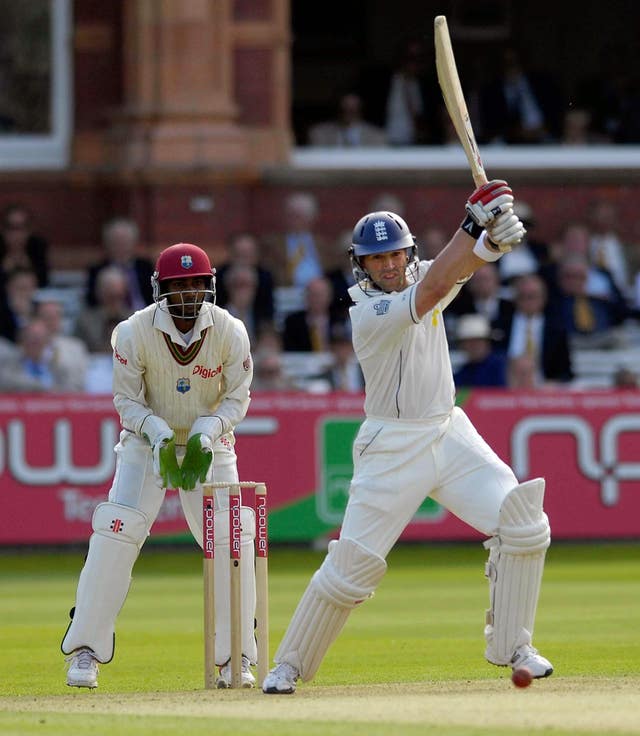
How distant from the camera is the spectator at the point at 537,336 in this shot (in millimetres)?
15516

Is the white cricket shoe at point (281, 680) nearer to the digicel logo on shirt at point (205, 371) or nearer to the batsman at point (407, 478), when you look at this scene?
the batsman at point (407, 478)

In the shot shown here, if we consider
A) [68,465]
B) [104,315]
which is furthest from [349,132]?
[68,465]

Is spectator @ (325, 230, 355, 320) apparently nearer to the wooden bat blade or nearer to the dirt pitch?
the wooden bat blade

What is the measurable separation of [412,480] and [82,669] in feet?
5.30

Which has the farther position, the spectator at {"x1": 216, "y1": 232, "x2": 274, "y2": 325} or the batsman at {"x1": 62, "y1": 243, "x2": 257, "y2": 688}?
the spectator at {"x1": 216, "y1": 232, "x2": 274, "y2": 325}

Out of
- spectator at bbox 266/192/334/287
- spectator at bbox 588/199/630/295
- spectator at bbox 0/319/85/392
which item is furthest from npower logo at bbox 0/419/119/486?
spectator at bbox 588/199/630/295

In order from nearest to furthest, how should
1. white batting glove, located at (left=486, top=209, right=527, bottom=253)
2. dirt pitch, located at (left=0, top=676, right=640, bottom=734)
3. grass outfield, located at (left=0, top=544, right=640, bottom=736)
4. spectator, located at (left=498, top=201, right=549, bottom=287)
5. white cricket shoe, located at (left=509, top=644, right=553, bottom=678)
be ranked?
dirt pitch, located at (left=0, top=676, right=640, bottom=734) < grass outfield, located at (left=0, top=544, right=640, bottom=736) < white batting glove, located at (left=486, top=209, right=527, bottom=253) < white cricket shoe, located at (left=509, top=644, right=553, bottom=678) < spectator, located at (left=498, top=201, right=549, bottom=287)

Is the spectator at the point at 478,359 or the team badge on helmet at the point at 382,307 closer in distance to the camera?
the team badge on helmet at the point at 382,307

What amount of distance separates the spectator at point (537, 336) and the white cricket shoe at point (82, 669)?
25.1 ft

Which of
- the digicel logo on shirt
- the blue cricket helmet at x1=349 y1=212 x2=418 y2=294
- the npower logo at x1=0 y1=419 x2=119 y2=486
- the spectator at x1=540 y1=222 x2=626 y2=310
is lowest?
the npower logo at x1=0 y1=419 x2=119 y2=486

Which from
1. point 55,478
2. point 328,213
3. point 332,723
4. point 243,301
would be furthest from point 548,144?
point 332,723

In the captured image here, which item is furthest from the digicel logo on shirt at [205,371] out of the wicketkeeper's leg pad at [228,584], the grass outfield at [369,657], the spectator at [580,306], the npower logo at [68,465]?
the spectator at [580,306]

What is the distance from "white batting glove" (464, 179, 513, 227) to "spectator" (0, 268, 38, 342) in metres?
8.65

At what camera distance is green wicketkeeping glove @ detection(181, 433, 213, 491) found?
8.05m
